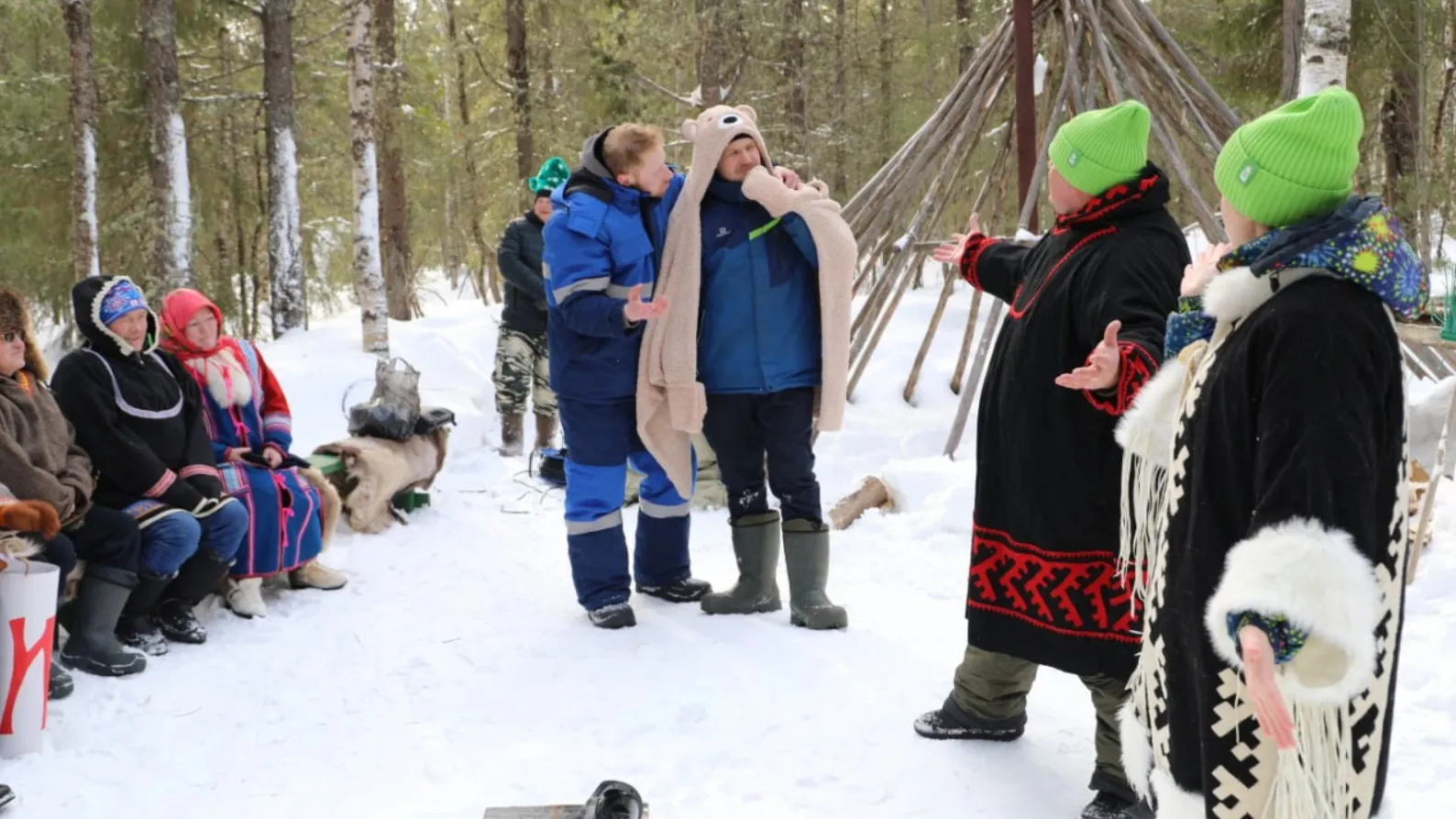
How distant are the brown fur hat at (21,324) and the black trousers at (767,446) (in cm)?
226

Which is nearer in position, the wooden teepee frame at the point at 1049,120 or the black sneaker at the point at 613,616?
the black sneaker at the point at 613,616

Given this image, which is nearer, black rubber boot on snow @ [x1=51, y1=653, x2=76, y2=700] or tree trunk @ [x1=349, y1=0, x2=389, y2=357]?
black rubber boot on snow @ [x1=51, y1=653, x2=76, y2=700]

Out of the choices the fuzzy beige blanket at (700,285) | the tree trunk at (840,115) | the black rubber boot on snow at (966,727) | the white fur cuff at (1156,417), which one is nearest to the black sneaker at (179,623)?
the fuzzy beige blanket at (700,285)

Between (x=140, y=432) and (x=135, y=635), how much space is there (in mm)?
709

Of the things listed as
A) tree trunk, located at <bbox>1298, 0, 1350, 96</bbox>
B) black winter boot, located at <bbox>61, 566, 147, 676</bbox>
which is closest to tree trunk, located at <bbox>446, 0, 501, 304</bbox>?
tree trunk, located at <bbox>1298, 0, 1350, 96</bbox>

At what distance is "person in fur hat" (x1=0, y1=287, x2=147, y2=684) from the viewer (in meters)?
3.63

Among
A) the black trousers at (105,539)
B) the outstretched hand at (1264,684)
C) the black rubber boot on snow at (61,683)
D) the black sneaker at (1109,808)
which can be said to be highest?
the outstretched hand at (1264,684)

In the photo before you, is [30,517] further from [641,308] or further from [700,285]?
[700,285]

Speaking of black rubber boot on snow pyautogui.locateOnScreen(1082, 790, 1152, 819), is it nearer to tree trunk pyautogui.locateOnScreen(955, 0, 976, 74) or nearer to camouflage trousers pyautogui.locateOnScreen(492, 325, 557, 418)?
camouflage trousers pyautogui.locateOnScreen(492, 325, 557, 418)

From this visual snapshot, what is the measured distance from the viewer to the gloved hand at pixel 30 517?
3348mm

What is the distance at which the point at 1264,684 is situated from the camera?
5.33 ft

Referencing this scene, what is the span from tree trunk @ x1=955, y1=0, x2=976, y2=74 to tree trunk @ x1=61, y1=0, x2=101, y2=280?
8957mm

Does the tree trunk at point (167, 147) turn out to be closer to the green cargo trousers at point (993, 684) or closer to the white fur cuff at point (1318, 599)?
the green cargo trousers at point (993, 684)

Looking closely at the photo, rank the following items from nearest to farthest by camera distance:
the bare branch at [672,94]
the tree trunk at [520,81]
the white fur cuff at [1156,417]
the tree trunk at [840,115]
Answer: the white fur cuff at [1156,417], the bare branch at [672,94], the tree trunk at [520,81], the tree trunk at [840,115]
